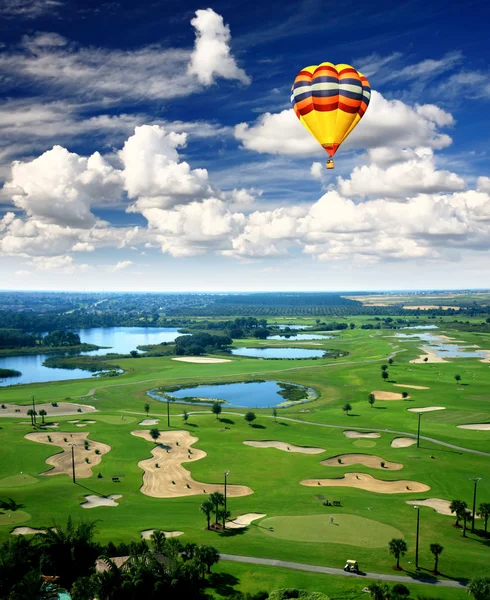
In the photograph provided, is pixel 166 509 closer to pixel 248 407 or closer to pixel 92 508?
pixel 92 508

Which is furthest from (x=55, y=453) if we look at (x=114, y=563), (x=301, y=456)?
(x=114, y=563)

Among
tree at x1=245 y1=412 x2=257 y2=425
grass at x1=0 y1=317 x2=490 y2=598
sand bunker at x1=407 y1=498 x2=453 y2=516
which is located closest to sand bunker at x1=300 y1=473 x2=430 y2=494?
grass at x1=0 y1=317 x2=490 y2=598

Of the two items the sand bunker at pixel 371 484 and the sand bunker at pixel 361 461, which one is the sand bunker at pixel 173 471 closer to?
the sand bunker at pixel 371 484

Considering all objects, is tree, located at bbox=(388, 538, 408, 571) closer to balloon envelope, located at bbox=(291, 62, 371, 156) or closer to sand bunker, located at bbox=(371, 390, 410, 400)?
balloon envelope, located at bbox=(291, 62, 371, 156)

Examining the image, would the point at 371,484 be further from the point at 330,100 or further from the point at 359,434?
the point at 330,100

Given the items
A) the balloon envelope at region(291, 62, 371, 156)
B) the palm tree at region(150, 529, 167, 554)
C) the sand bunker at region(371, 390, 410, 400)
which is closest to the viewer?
the palm tree at region(150, 529, 167, 554)

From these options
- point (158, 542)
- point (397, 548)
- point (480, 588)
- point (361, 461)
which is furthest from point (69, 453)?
point (480, 588)

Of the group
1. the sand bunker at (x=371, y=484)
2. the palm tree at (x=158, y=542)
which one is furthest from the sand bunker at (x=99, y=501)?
the sand bunker at (x=371, y=484)
